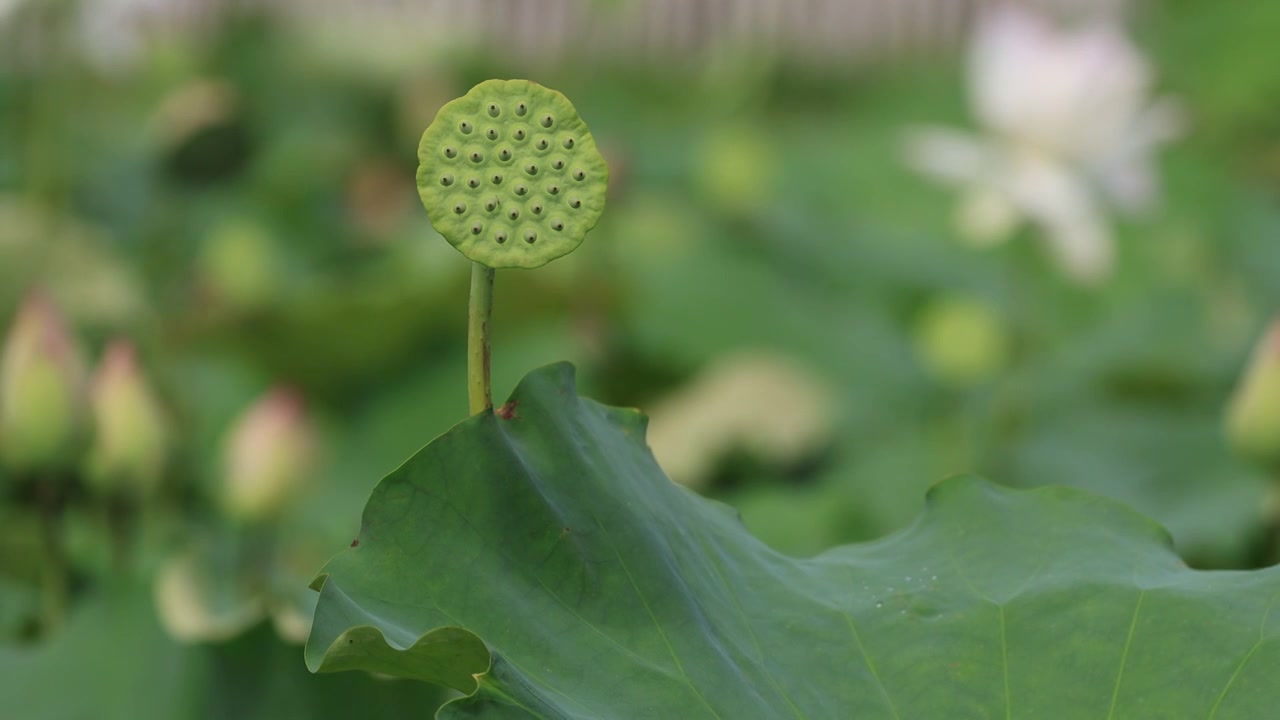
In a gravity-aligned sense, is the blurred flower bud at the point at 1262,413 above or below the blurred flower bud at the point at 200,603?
above

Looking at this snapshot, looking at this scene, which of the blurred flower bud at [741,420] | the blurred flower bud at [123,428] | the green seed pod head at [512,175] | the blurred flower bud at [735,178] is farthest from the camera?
the blurred flower bud at [735,178]

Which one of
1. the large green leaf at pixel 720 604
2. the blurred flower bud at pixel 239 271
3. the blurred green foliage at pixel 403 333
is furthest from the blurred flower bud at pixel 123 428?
the blurred flower bud at pixel 239 271

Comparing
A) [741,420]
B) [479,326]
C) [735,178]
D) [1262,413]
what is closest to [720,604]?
[479,326]

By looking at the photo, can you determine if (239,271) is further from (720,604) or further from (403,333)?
(720,604)

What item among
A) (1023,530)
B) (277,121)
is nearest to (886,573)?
(1023,530)

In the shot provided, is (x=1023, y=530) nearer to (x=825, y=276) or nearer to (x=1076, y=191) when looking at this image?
(x=1076, y=191)

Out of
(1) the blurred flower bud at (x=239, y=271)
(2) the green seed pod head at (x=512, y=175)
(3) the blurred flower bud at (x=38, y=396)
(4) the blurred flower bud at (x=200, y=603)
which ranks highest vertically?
(2) the green seed pod head at (x=512, y=175)

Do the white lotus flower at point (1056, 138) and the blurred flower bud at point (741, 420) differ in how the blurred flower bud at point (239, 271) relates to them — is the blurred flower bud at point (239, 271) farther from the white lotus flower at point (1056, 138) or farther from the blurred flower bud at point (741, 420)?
the white lotus flower at point (1056, 138)
